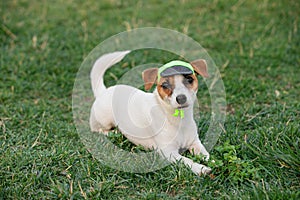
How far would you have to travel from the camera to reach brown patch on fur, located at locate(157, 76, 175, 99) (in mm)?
3230

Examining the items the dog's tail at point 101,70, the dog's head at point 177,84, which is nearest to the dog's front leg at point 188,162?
the dog's head at point 177,84

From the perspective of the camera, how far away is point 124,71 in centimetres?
535

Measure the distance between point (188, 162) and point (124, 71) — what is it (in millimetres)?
2205

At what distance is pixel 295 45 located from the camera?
5.78 metres

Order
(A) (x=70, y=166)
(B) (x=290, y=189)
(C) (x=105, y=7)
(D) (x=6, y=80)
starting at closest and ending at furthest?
(B) (x=290, y=189) → (A) (x=70, y=166) → (D) (x=6, y=80) → (C) (x=105, y=7)

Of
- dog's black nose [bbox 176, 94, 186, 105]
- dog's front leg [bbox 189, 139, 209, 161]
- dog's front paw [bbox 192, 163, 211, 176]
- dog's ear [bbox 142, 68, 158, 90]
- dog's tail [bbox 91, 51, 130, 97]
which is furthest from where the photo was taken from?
dog's tail [bbox 91, 51, 130, 97]

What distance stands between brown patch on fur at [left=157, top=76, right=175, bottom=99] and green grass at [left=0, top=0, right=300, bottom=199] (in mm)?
563

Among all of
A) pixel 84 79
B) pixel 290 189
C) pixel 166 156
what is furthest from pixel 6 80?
pixel 290 189

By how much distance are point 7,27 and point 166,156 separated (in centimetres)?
381

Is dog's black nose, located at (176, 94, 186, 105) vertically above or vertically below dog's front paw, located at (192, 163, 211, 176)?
above

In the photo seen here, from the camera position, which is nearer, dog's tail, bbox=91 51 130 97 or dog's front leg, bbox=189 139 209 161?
dog's front leg, bbox=189 139 209 161

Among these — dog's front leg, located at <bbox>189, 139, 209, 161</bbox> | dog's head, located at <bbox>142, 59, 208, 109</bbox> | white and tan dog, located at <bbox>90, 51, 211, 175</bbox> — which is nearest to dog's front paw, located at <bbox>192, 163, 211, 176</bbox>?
white and tan dog, located at <bbox>90, 51, 211, 175</bbox>

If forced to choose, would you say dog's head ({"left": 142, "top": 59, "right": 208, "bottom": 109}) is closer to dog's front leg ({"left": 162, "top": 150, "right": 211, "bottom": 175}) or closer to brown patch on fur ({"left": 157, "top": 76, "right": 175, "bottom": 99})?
brown patch on fur ({"left": 157, "top": 76, "right": 175, "bottom": 99})

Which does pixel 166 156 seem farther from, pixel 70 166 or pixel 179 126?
pixel 70 166
